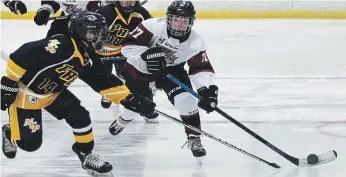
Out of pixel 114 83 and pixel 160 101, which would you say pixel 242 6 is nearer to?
pixel 160 101

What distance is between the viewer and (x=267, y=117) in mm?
4398

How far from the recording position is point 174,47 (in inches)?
149

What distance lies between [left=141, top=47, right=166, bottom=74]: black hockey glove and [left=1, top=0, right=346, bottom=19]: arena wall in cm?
375

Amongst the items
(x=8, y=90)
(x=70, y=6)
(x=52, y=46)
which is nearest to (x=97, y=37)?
(x=52, y=46)

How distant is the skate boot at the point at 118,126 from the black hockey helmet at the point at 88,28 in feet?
2.99

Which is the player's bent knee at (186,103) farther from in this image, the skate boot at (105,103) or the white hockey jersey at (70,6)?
the white hockey jersey at (70,6)

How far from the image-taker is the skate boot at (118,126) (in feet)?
13.3

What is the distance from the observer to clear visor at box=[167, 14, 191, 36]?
11.9ft

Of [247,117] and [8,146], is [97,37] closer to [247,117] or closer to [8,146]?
[8,146]

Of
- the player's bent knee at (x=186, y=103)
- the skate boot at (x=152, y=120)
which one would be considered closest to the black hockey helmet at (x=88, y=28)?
the player's bent knee at (x=186, y=103)

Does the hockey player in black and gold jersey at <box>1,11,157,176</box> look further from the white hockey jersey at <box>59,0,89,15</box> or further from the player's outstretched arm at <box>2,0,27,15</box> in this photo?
the white hockey jersey at <box>59,0,89,15</box>

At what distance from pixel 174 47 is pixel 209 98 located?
372 millimetres

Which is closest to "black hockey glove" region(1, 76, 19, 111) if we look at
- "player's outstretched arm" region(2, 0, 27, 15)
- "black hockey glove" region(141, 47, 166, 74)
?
"black hockey glove" region(141, 47, 166, 74)

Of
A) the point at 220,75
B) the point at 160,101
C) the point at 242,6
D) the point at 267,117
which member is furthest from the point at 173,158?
the point at 242,6
